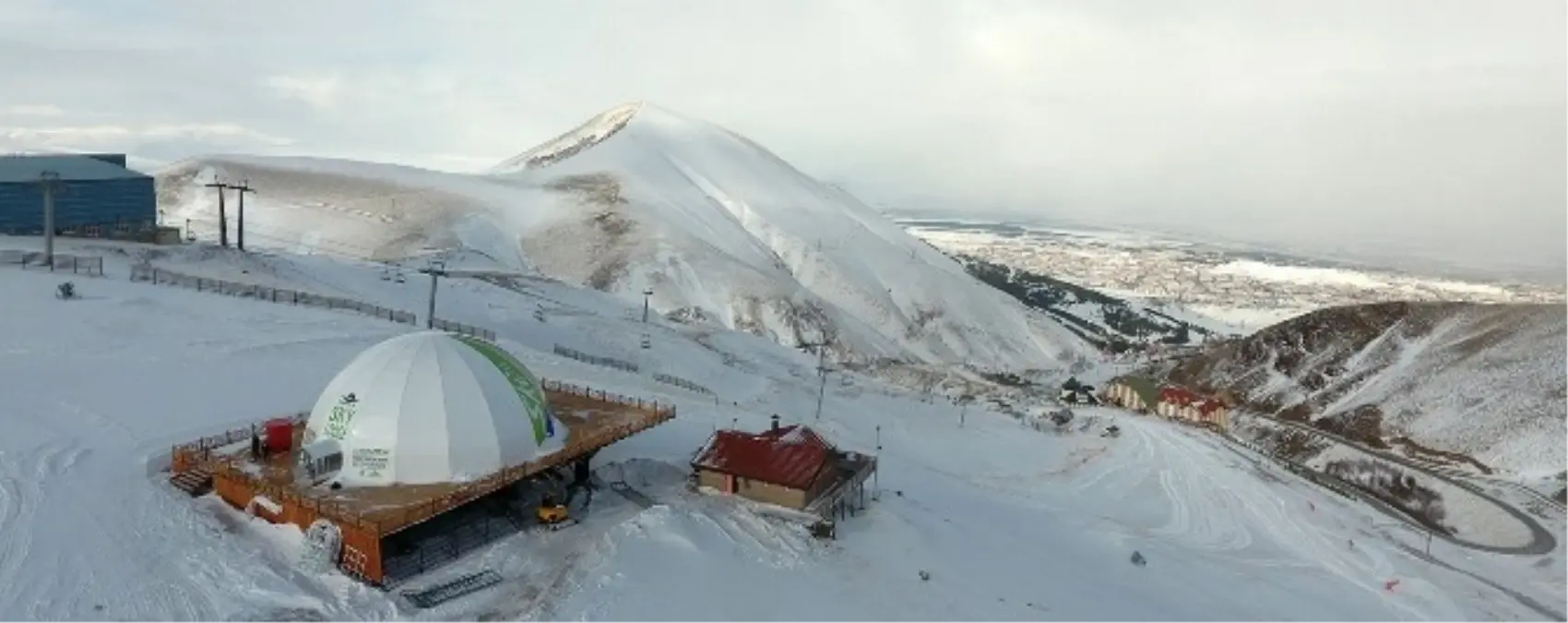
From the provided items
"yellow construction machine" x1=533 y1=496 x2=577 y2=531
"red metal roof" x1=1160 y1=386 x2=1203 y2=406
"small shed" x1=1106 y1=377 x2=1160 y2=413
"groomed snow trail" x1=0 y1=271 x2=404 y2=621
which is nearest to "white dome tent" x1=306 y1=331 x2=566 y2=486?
"yellow construction machine" x1=533 y1=496 x2=577 y2=531

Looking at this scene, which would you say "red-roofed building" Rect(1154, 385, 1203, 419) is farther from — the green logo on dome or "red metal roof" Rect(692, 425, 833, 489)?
the green logo on dome

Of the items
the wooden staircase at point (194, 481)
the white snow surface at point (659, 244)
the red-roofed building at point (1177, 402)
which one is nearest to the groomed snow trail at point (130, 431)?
the wooden staircase at point (194, 481)

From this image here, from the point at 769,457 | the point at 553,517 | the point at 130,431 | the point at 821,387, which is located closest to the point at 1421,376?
the point at 821,387

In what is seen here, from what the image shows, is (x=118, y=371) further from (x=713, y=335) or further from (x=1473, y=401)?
(x=1473, y=401)

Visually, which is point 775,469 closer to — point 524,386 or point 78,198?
point 524,386

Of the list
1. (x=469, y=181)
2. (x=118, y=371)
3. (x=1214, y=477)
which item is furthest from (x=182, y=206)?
(x=1214, y=477)

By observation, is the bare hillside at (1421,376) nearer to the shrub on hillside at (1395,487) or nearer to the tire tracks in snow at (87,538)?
the shrub on hillside at (1395,487)
